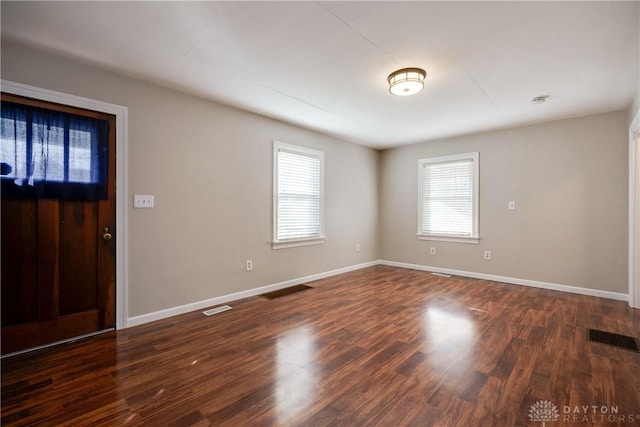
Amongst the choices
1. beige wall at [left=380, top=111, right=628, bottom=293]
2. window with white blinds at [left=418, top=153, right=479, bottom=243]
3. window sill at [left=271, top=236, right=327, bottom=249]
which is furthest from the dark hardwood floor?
window with white blinds at [left=418, top=153, right=479, bottom=243]

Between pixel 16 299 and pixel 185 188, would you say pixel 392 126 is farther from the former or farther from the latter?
pixel 16 299

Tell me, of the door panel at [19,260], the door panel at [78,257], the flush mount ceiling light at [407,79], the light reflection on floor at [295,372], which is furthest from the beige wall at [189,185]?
the flush mount ceiling light at [407,79]

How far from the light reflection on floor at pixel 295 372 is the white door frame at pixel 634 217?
394 centimetres

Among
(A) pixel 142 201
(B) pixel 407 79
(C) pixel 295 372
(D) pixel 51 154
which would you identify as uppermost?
(B) pixel 407 79

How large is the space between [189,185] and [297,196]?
1694 mm

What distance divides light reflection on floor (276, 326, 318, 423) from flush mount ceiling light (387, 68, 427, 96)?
2554mm

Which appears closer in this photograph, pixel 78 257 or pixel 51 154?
pixel 51 154

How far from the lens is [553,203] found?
13.8 ft

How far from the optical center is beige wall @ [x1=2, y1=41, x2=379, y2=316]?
2.73 meters

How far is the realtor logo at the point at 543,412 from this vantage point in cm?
159

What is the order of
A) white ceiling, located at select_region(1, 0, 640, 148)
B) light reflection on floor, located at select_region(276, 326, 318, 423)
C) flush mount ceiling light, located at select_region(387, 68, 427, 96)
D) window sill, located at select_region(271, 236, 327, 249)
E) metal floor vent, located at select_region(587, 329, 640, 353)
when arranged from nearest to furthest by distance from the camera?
light reflection on floor, located at select_region(276, 326, 318, 423) < white ceiling, located at select_region(1, 0, 640, 148) < metal floor vent, located at select_region(587, 329, 640, 353) < flush mount ceiling light, located at select_region(387, 68, 427, 96) < window sill, located at select_region(271, 236, 327, 249)

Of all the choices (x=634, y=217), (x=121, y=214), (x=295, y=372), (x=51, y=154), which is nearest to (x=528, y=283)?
(x=634, y=217)

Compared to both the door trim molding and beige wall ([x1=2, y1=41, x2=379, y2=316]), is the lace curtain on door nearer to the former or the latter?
the door trim molding

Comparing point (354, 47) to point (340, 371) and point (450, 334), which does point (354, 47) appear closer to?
point (340, 371)
